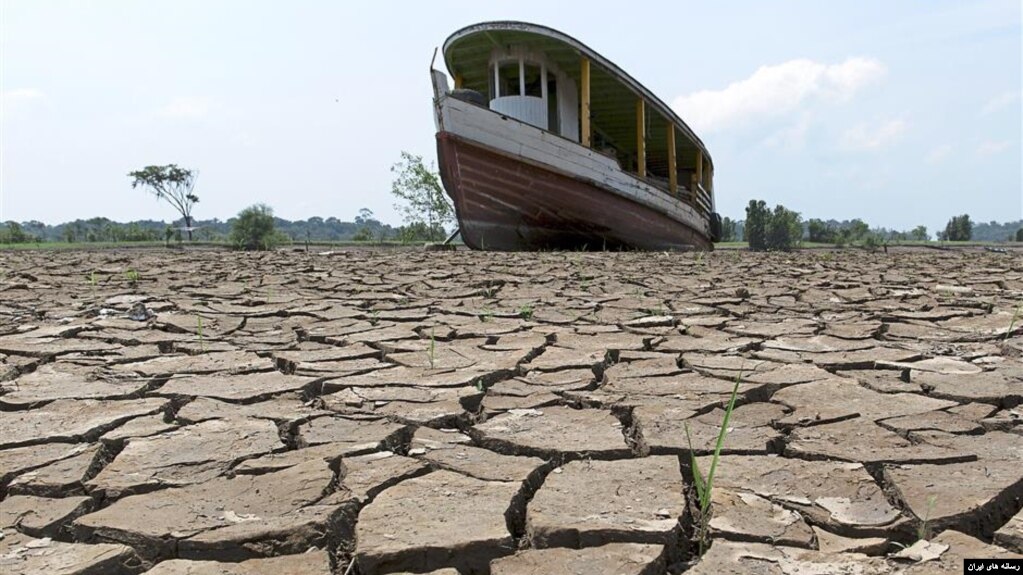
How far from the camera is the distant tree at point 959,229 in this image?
42.5 meters

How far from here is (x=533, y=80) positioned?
1073 cm

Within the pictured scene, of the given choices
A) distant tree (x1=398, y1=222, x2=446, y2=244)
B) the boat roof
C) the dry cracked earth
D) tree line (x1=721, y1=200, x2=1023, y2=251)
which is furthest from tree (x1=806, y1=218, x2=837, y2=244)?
the dry cracked earth

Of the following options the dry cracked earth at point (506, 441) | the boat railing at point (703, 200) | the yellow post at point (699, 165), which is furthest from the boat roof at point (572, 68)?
the dry cracked earth at point (506, 441)

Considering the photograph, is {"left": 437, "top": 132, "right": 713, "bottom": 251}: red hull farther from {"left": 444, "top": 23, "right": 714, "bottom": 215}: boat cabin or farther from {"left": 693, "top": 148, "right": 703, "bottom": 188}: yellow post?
{"left": 693, "top": 148, "right": 703, "bottom": 188}: yellow post

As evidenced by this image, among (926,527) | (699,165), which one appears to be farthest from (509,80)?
(926,527)

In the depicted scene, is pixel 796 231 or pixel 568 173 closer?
pixel 568 173

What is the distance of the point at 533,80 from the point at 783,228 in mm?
31130

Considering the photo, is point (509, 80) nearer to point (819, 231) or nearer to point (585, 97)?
point (585, 97)

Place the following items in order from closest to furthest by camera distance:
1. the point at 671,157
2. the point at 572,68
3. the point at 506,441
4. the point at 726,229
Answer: the point at 506,441, the point at 572,68, the point at 671,157, the point at 726,229

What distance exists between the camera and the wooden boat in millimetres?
9406

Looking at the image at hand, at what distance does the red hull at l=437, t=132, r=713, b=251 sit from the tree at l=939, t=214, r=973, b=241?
133 feet

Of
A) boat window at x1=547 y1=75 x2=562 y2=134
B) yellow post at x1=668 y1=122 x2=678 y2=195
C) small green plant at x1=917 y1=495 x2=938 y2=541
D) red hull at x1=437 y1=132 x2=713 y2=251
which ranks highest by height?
boat window at x1=547 y1=75 x2=562 y2=134

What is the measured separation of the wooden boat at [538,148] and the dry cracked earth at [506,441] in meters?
5.89

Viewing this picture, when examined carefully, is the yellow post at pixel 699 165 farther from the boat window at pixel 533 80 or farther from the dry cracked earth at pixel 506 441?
the dry cracked earth at pixel 506 441
